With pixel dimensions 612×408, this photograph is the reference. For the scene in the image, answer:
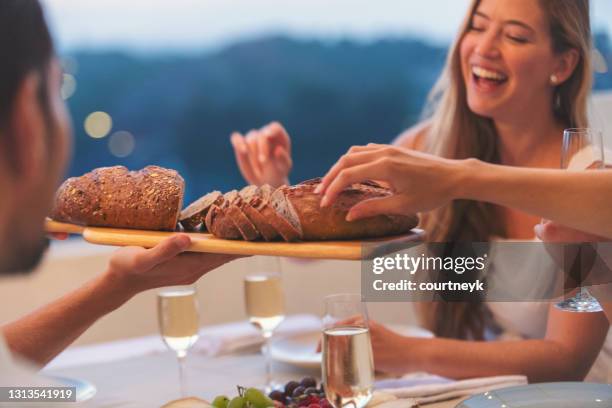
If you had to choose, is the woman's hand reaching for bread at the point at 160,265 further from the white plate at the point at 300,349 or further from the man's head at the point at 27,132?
the man's head at the point at 27,132

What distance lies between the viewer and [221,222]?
51.9 inches

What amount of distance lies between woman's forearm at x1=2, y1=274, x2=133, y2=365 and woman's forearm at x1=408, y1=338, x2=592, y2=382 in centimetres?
66

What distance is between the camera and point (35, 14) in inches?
26.5

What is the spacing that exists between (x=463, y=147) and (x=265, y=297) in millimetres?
837

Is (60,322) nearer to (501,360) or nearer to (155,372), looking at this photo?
(155,372)

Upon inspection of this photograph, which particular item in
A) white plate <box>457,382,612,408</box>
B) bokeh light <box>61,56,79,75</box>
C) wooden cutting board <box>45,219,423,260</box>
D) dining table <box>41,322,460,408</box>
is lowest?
dining table <box>41,322,460,408</box>

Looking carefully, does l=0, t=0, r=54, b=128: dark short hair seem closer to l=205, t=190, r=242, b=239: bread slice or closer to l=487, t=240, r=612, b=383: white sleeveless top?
l=205, t=190, r=242, b=239: bread slice

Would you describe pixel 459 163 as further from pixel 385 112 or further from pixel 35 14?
pixel 385 112

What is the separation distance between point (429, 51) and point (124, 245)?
2.95 m

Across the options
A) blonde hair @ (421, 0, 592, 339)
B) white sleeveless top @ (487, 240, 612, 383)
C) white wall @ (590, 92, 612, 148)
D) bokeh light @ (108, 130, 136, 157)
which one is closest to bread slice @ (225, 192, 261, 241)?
white sleeveless top @ (487, 240, 612, 383)

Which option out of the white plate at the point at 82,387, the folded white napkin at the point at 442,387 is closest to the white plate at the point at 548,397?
the folded white napkin at the point at 442,387

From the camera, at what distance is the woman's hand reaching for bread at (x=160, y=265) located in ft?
4.26

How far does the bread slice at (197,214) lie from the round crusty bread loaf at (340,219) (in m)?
0.16

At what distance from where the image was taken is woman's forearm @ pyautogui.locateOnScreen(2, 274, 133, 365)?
1.46 m
